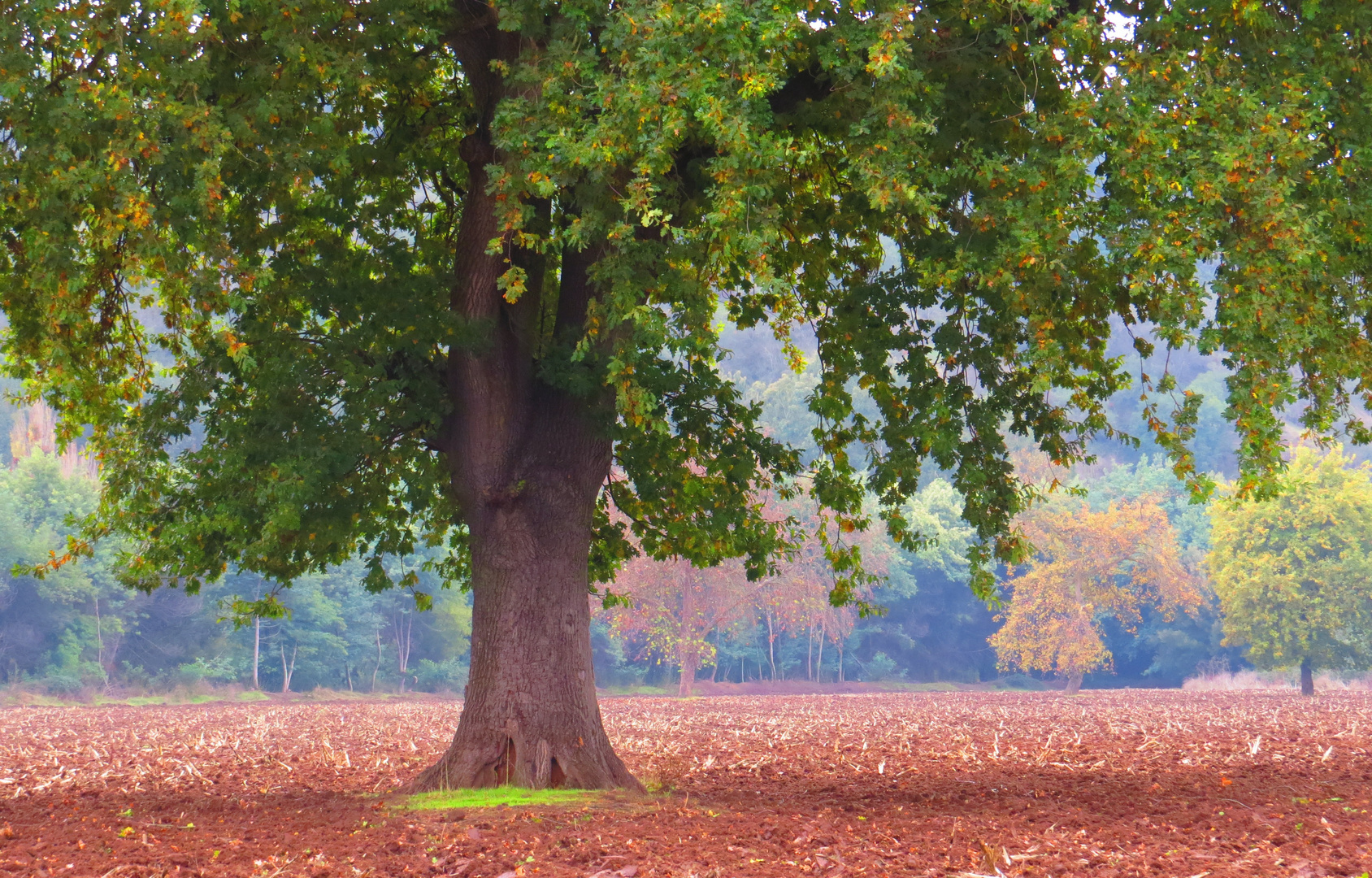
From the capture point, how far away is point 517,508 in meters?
12.0

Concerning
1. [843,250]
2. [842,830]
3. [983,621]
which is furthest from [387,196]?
[983,621]

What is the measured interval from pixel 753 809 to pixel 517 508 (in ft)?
13.0

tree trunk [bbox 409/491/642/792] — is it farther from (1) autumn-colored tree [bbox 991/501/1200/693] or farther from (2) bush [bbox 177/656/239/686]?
(2) bush [bbox 177/656/239/686]

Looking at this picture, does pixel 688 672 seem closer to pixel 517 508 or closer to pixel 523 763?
pixel 517 508

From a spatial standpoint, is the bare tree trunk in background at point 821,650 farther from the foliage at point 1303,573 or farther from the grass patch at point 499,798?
the grass patch at point 499,798

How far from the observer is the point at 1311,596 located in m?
49.7

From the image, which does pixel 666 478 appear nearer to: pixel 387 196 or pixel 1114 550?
pixel 387 196

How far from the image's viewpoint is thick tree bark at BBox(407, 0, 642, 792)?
1151 cm

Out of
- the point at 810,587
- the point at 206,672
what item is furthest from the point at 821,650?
the point at 206,672

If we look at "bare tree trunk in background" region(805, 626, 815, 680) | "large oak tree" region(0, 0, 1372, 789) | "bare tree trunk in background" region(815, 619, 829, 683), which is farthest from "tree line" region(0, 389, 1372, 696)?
"large oak tree" region(0, 0, 1372, 789)

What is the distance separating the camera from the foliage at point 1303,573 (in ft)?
161

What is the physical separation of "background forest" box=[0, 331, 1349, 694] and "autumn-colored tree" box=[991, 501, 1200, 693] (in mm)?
3027

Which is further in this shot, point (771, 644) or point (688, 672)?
point (771, 644)

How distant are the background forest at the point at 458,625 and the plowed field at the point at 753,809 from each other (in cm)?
2241
